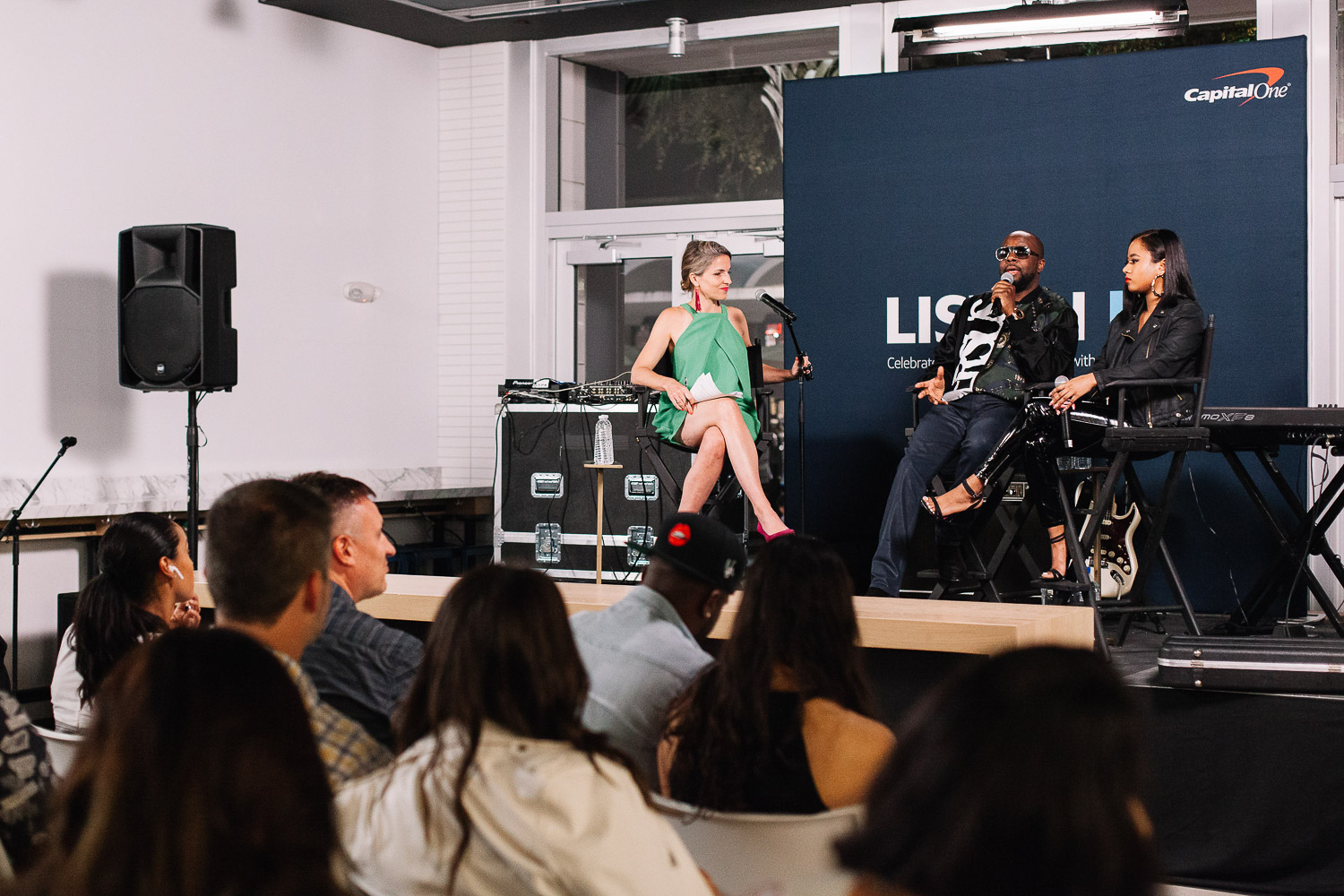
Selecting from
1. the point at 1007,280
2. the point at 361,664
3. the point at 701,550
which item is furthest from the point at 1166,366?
the point at 361,664

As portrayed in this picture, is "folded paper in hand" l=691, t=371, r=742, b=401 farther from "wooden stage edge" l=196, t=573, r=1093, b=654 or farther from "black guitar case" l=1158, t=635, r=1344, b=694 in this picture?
"black guitar case" l=1158, t=635, r=1344, b=694

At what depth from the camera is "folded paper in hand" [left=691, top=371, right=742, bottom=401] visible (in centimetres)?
512

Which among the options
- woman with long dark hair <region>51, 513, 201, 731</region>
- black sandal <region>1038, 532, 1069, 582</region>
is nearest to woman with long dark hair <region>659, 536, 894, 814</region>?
woman with long dark hair <region>51, 513, 201, 731</region>

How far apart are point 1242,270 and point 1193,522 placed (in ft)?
3.63

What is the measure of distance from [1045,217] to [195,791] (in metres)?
5.42

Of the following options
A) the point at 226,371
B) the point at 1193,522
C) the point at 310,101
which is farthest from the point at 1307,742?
the point at 310,101

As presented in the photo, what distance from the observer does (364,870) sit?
1.38m

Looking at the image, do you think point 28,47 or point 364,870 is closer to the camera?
point 364,870

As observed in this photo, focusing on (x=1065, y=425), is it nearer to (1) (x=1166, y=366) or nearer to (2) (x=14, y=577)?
(1) (x=1166, y=366)

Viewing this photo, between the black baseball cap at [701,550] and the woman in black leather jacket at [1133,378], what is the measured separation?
2.60m

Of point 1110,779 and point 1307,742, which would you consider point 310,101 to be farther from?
point 1110,779

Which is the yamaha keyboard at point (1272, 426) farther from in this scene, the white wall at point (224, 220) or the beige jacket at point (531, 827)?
the white wall at point (224, 220)

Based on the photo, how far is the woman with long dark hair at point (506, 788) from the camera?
49.7 inches

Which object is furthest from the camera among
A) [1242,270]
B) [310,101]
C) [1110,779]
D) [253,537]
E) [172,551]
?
[310,101]
